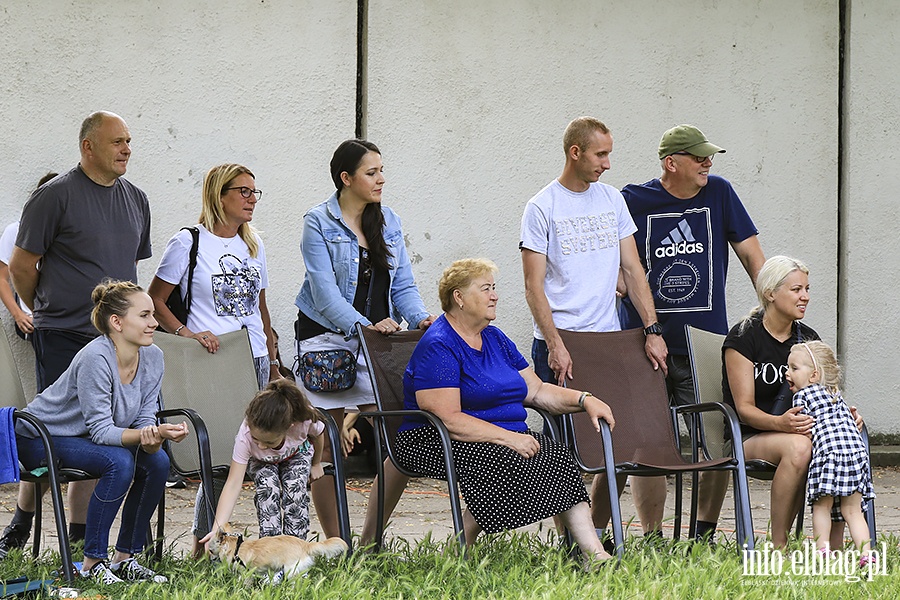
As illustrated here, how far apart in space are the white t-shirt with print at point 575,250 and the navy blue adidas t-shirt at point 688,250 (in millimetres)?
280

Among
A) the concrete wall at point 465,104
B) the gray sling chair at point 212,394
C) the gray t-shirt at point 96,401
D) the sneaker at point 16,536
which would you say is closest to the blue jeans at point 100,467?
the gray t-shirt at point 96,401

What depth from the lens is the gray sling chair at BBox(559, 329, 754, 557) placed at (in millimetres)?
4992

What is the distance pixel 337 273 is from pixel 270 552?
1.34 m

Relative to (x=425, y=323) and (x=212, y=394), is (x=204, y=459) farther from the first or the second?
(x=425, y=323)

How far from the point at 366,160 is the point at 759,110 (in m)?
3.70

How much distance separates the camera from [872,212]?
8102 mm

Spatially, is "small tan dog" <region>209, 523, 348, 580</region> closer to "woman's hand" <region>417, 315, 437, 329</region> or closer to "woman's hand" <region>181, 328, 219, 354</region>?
"woman's hand" <region>181, 328, 219, 354</region>

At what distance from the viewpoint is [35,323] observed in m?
→ 5.12

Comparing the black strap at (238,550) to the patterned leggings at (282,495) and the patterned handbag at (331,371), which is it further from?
the patterned handbag at (331,371)

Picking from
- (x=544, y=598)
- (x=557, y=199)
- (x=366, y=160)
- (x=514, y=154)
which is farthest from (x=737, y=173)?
(x=544, y=598)

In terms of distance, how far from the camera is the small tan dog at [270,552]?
4.17m

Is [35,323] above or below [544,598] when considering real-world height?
above

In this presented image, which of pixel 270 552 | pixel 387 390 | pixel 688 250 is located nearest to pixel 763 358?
pixel 688 250

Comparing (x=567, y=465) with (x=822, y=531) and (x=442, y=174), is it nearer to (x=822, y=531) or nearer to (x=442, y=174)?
(x=822, y=531)
